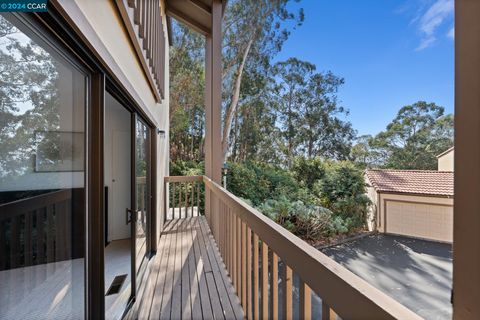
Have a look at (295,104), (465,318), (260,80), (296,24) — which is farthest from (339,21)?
(465,318)

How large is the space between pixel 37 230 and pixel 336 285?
1.22 meters

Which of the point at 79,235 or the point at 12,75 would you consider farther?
the point at 79,235

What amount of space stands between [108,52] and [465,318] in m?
1.72

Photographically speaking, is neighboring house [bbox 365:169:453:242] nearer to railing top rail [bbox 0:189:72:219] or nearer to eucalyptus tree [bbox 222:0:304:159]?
railing top rail [bbox 0:189:72:219]

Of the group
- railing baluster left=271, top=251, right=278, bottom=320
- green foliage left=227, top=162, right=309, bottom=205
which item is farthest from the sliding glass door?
green foliage left=227, top=162, right=309, bottom=205

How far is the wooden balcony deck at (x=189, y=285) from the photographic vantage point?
6.13 ft

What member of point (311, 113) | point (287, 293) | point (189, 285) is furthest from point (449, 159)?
point (311, 113)

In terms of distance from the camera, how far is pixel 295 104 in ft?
47.0

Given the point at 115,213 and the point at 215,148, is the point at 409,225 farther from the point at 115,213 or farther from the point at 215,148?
the point at 115,213

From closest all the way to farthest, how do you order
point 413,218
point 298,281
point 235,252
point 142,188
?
point 298,281 → point 235,252 → point 142,188 → point 413,218

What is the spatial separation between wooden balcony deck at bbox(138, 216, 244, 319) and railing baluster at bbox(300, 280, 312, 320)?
3.61ft

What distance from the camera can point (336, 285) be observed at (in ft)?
2.25

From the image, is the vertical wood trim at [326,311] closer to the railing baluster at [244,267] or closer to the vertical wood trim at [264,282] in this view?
the vertical wood trim at [264,282]

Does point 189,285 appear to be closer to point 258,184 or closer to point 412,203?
point 412,203
